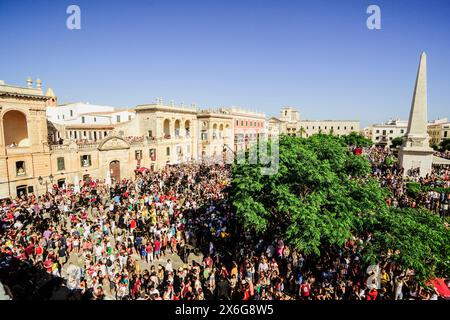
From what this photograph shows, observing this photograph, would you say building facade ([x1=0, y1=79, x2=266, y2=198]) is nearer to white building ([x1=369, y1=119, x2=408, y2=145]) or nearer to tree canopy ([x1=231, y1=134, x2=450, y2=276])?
tree canopy ([x1=231, y1=134, x2=450, y2=276])

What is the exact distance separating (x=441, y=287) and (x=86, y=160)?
103 feet

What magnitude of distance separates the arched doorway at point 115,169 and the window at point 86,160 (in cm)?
264

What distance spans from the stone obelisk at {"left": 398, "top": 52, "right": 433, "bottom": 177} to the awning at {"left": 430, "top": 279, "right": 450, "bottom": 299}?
79.5ft

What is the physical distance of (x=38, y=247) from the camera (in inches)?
518

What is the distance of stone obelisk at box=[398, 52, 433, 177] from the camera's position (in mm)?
28500

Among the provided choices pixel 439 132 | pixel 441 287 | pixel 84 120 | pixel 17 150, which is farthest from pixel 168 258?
pixel 439 132

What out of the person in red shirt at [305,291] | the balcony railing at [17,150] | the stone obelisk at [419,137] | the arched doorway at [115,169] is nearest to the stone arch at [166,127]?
the arched doorway at [115,169]

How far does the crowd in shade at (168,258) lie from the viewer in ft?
33.6

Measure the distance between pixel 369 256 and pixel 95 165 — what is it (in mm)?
29649

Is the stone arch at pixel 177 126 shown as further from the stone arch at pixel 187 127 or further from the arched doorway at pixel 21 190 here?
the arched doorway at pixel 21 190

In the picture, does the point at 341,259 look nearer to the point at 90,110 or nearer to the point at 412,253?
the point at 412,253

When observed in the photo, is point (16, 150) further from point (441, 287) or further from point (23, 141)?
point (441, 287)

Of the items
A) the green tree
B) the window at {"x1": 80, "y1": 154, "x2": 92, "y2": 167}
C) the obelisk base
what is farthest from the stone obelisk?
the window at {"x1": 80, "y1": 154, "x2": 92, "y2": 167}
